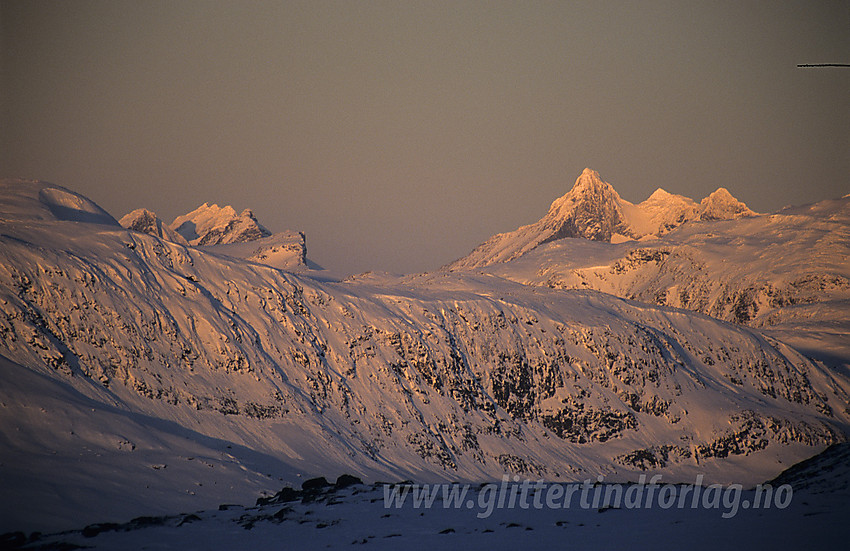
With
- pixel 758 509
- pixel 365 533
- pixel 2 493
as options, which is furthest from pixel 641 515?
pixel 2 493

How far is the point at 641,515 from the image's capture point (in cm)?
5812

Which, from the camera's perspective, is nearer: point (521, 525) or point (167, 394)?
point (521, 525)

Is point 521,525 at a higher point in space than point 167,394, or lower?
higher

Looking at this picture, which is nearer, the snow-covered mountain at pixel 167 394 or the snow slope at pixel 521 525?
the snow slope at pixel 521 525

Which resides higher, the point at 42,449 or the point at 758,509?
the point at 758,509

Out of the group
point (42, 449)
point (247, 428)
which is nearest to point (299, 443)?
point (247, 428)

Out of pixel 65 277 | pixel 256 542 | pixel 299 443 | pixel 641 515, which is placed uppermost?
pixel 65 277

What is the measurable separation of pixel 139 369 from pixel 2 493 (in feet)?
231

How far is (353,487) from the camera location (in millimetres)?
77438

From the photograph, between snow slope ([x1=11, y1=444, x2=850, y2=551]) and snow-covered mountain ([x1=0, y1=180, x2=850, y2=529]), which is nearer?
snow slope ([x1=11, y1=444, x2=850, y2=551])

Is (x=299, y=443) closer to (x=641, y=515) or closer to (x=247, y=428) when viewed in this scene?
(x=247, y=428)

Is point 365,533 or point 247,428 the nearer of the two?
point 365,533

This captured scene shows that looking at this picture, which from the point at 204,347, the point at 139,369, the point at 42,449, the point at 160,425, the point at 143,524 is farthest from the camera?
the point at 204,347

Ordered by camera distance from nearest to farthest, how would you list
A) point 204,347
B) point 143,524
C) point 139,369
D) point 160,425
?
point 143,524 → point 160,425 → point 139,369 → point 204,347
